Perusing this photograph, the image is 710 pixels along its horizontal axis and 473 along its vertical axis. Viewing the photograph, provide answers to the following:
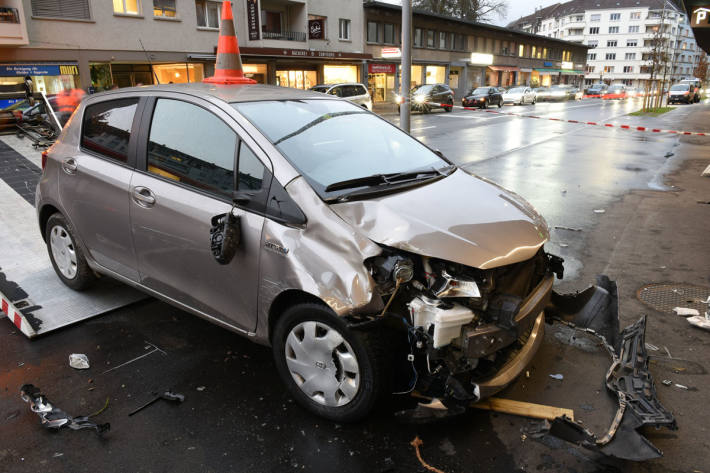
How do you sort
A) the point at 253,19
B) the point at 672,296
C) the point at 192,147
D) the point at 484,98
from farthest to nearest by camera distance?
1. the point at 484,98
2. the point at 253,19
3. the point at 672,296
4. the point at 192,147

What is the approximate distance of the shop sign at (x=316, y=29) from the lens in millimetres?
34031

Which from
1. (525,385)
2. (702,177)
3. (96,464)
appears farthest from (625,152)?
(96,464)

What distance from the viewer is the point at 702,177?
10305 mm

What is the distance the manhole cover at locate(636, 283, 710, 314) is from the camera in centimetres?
444

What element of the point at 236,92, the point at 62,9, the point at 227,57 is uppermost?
the point at 62,9

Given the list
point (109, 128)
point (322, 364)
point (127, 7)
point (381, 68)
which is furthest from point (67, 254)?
point (381, 68)

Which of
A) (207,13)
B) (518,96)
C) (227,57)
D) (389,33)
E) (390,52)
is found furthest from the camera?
(389,33)

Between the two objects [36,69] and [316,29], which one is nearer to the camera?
[36,69]

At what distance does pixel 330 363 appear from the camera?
2.86 metres

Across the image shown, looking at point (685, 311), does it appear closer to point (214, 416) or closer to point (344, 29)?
point (214, 416)

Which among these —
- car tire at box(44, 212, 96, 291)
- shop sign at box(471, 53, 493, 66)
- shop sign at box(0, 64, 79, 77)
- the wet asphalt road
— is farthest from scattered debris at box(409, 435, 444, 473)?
shop sign at box(471, 53, 493, 66)

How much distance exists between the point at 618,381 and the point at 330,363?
1736mm

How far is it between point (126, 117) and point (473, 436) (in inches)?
129

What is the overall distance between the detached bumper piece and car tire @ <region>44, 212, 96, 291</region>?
3.79 m
